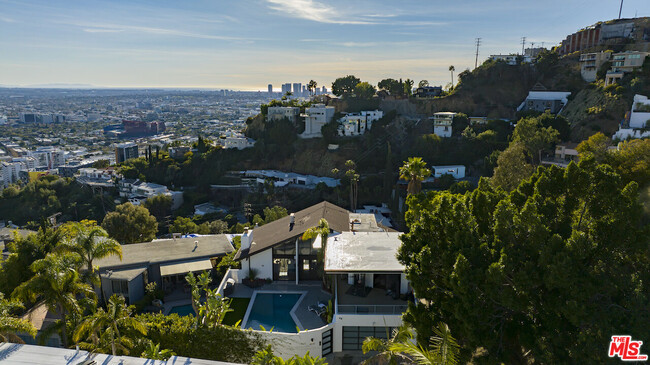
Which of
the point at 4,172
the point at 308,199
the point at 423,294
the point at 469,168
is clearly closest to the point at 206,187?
the point at 308,199

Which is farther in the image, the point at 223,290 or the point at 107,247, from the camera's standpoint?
the point at 223,290

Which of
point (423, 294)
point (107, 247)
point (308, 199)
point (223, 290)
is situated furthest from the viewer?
point (308, 199)

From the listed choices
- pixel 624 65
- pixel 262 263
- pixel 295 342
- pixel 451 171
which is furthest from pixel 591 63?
pixel 295 342

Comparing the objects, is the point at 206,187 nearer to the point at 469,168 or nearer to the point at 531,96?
the point at 469,168

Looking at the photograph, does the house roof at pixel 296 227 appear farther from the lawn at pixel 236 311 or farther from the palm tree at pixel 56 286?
the palm tree at pixel 56 286

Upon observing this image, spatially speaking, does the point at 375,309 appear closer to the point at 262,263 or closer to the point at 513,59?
the point at 262,263

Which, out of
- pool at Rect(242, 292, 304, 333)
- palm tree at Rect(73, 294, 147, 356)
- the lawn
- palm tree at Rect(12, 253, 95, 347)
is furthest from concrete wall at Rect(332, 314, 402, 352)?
palm tree at Rect(12, 253, 95, 347)
